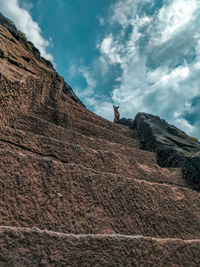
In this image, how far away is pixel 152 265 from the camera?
4.16 ft

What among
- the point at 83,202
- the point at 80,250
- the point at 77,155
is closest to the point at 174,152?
the point at 77,155

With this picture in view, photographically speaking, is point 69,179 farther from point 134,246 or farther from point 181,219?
point 181,219

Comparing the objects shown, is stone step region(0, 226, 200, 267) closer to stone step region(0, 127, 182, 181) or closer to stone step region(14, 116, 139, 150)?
stone step region(0, 127, 182, 181)

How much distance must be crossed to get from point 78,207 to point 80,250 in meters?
0.38

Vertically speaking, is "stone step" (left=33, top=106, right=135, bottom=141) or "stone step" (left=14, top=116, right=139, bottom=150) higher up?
"stone step" (left=33, top=106, right=135, bottom=141)

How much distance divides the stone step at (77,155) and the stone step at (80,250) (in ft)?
Answer: 2.96

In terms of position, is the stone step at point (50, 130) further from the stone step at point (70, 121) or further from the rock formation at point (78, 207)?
the stone step at point (70, 121)

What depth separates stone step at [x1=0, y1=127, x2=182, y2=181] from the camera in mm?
1717

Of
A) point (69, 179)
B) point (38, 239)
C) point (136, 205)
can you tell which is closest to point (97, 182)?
point (69, 179)

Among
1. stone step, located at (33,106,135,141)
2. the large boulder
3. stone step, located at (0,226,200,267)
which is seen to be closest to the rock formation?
stone step, located at (0,226,200,267)

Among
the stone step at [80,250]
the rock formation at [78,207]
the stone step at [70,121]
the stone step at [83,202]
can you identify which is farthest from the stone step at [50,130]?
the stone step at [80,250]

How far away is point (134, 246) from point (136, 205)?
507 mm

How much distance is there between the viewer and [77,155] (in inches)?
80.0

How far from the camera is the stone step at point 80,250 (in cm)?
96
